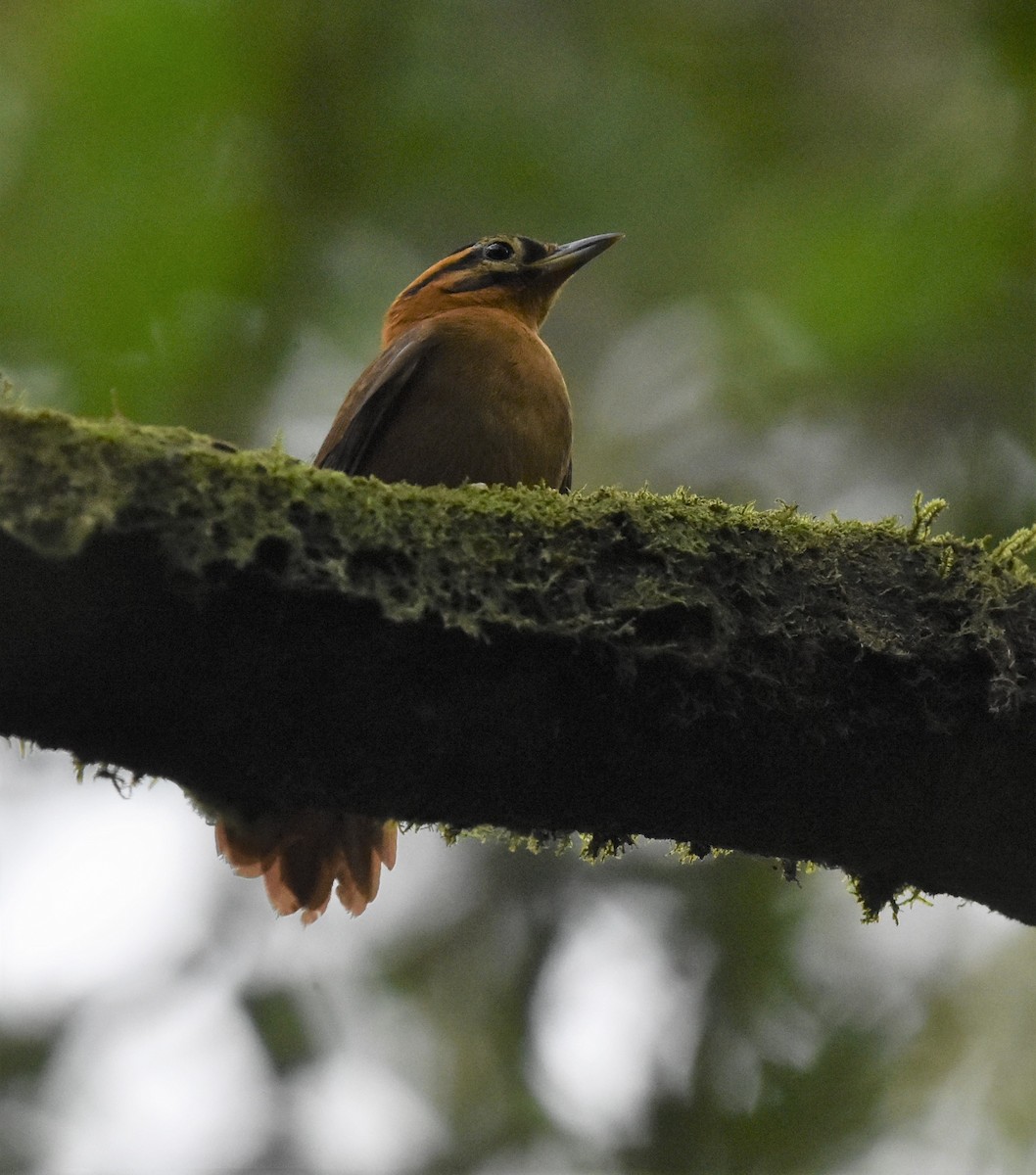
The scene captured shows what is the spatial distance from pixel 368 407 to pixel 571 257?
1318 mm

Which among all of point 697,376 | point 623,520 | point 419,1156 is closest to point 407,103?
point 697,376

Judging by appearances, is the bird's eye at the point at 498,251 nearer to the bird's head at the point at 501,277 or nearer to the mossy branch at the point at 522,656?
the bird's head at the point at 501,277

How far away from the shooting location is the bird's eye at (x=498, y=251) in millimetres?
5145

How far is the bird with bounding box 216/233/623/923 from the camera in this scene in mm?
3428

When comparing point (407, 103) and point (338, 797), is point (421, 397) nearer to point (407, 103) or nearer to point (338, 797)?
point (407, 103)

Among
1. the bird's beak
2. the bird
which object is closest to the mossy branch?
the bird

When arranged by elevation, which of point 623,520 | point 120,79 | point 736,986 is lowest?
point 623,520

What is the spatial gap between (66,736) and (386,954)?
14.9ft

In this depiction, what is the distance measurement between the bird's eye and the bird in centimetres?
45

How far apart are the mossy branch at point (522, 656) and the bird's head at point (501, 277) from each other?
8.79ft

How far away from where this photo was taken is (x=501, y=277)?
16.7 ft

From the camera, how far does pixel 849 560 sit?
8.32 ft

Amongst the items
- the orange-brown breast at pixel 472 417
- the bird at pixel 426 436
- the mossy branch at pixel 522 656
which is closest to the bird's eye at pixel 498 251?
the bird at pixel 426 436

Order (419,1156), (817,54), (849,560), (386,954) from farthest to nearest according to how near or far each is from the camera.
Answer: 1. (386,954)
2. (419,1156)
3. (817,54)
4. (849,560)
